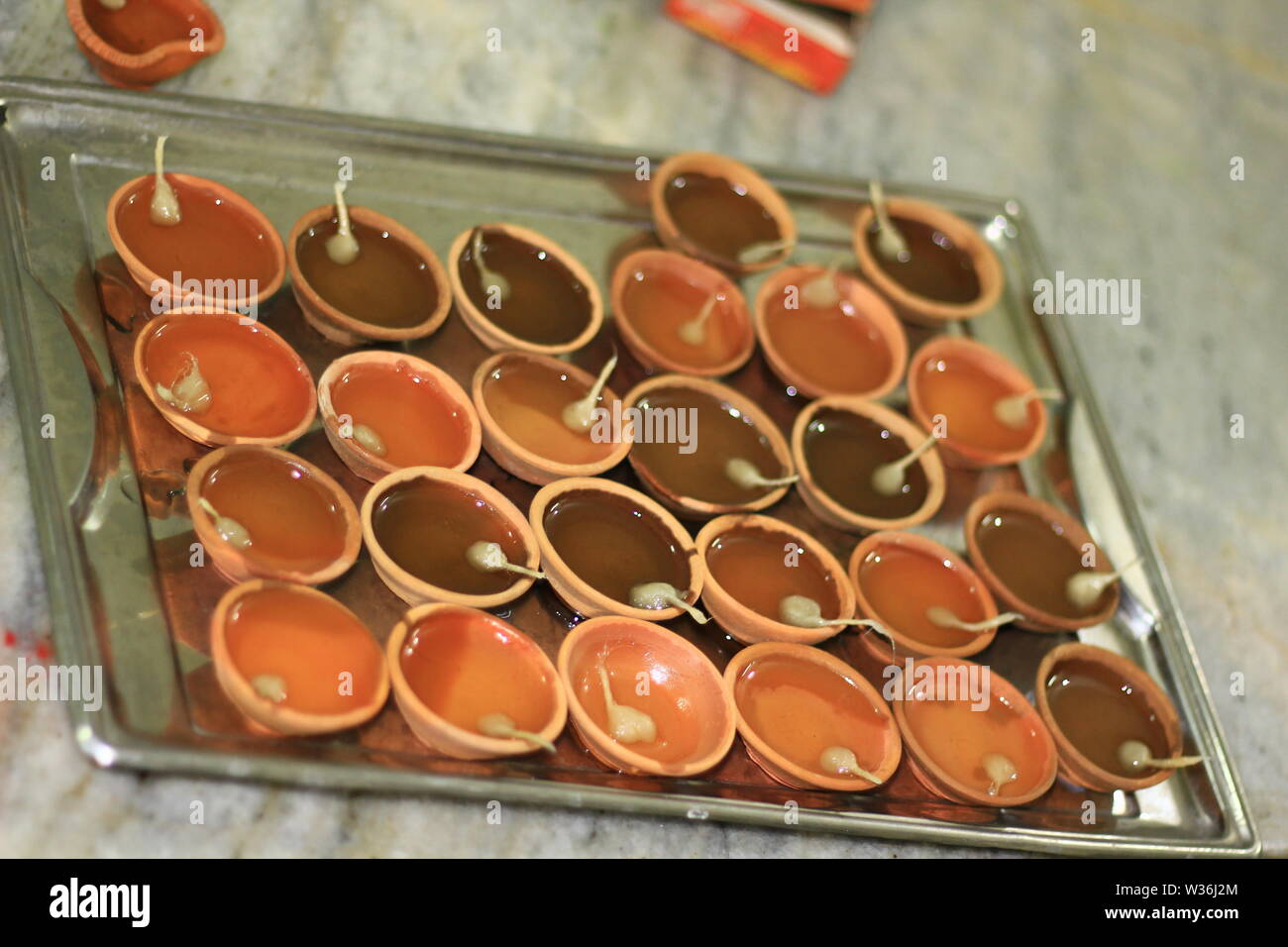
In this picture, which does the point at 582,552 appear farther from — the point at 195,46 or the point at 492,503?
the point at 195,46

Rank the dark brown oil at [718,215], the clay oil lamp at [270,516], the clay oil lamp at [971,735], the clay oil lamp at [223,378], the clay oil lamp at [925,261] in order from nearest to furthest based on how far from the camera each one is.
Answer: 1. the clay oil lamp at [270,516]
2. the clay oil lamp at [223,378]
3. the clay oil lamp at [971,735]
4. the dark brown oil at [718,215]
5. the clay oil lamp at [925,261]

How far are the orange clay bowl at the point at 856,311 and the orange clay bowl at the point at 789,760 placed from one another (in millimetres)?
637

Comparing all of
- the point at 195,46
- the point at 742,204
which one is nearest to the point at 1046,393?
the point at 742,204

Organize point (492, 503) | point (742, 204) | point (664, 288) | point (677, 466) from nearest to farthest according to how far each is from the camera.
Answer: point (492, 503), point (677, 466), point (664, 288), point (742, 204)

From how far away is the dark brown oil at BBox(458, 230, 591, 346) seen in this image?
2307 millimetres

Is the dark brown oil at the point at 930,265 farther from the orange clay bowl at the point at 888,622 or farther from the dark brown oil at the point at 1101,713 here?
the dark brown oil at the point at 1101,713

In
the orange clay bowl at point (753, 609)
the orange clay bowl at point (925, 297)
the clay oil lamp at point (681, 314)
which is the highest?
the orange clay bowl at point (925, 297)

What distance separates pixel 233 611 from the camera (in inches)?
69.9

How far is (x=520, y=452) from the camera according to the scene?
6.86ft

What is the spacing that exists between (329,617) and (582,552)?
0.46 metres

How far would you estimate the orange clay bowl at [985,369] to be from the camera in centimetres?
252

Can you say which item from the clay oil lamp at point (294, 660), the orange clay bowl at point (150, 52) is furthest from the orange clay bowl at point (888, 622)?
the orange clay bowl at point (150, 52)

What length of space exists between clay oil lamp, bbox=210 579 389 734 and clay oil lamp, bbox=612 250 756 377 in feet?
2.87

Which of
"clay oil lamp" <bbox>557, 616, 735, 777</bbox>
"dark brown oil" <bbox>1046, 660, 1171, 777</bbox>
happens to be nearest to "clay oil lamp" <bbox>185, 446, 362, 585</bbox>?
"clay oil lamp" <bbox>557, 616, 735, 777</bbox>
